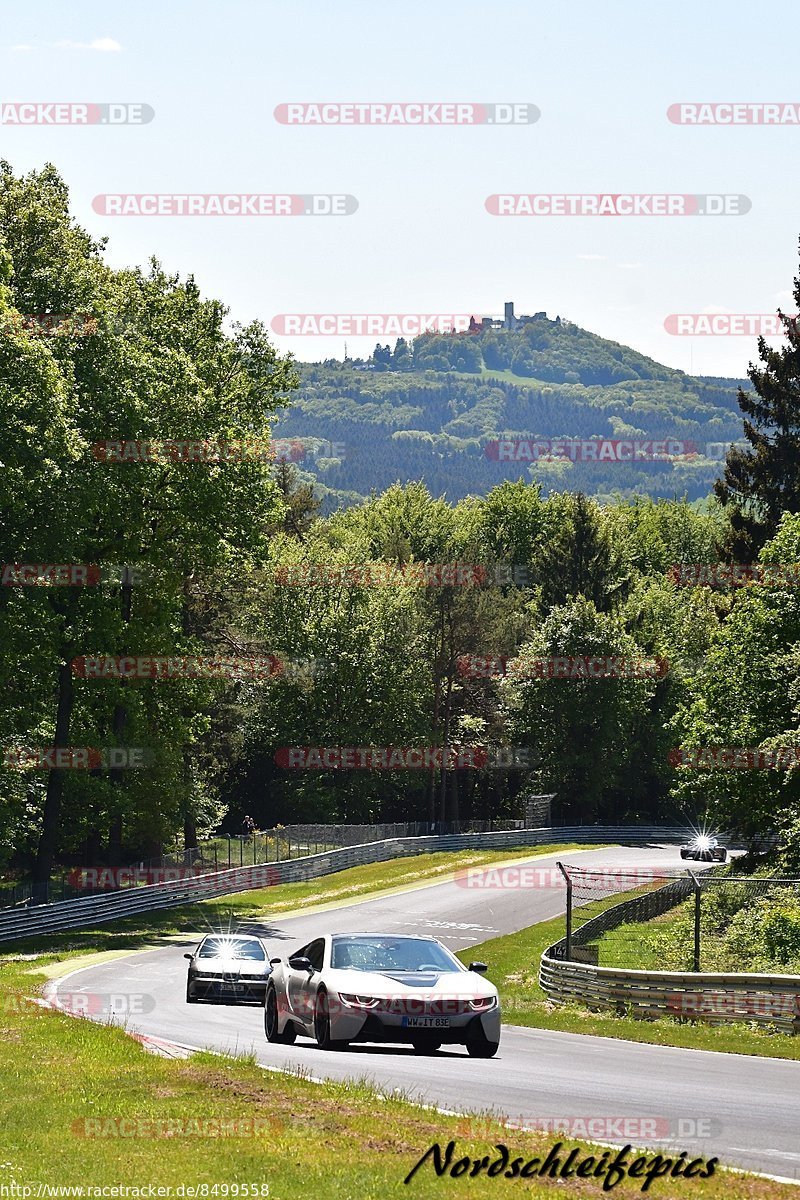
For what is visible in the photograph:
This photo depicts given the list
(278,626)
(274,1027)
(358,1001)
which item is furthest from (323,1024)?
(278,626)

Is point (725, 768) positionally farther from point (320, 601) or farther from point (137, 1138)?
point (320, 601)

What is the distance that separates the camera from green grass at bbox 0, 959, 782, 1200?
31.1 feet

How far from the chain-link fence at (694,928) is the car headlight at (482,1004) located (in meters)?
7.56

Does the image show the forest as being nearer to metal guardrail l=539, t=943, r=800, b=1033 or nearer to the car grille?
metal guardrail l=539, t=943, r=800, b=1033

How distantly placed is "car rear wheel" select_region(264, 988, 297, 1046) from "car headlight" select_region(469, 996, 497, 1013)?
3.22m

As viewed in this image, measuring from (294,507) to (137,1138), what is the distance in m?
96.8

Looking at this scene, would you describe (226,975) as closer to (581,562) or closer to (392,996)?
(392,996)

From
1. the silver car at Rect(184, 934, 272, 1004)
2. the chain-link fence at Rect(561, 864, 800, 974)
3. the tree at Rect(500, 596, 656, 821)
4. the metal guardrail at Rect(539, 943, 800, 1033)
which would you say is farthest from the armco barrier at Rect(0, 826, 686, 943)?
the metal guardrail at Rect(539, 943, 800, 1033)

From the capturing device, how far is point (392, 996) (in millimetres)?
16547

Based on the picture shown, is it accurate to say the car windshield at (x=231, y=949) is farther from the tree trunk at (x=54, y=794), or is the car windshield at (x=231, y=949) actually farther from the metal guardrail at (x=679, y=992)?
the tree trunk at (x=54, y=794)

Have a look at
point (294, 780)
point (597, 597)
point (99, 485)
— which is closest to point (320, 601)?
point (294, 780)

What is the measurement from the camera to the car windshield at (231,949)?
28281 millimetres

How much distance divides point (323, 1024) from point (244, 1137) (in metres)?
6.04

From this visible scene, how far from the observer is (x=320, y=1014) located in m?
17.2
